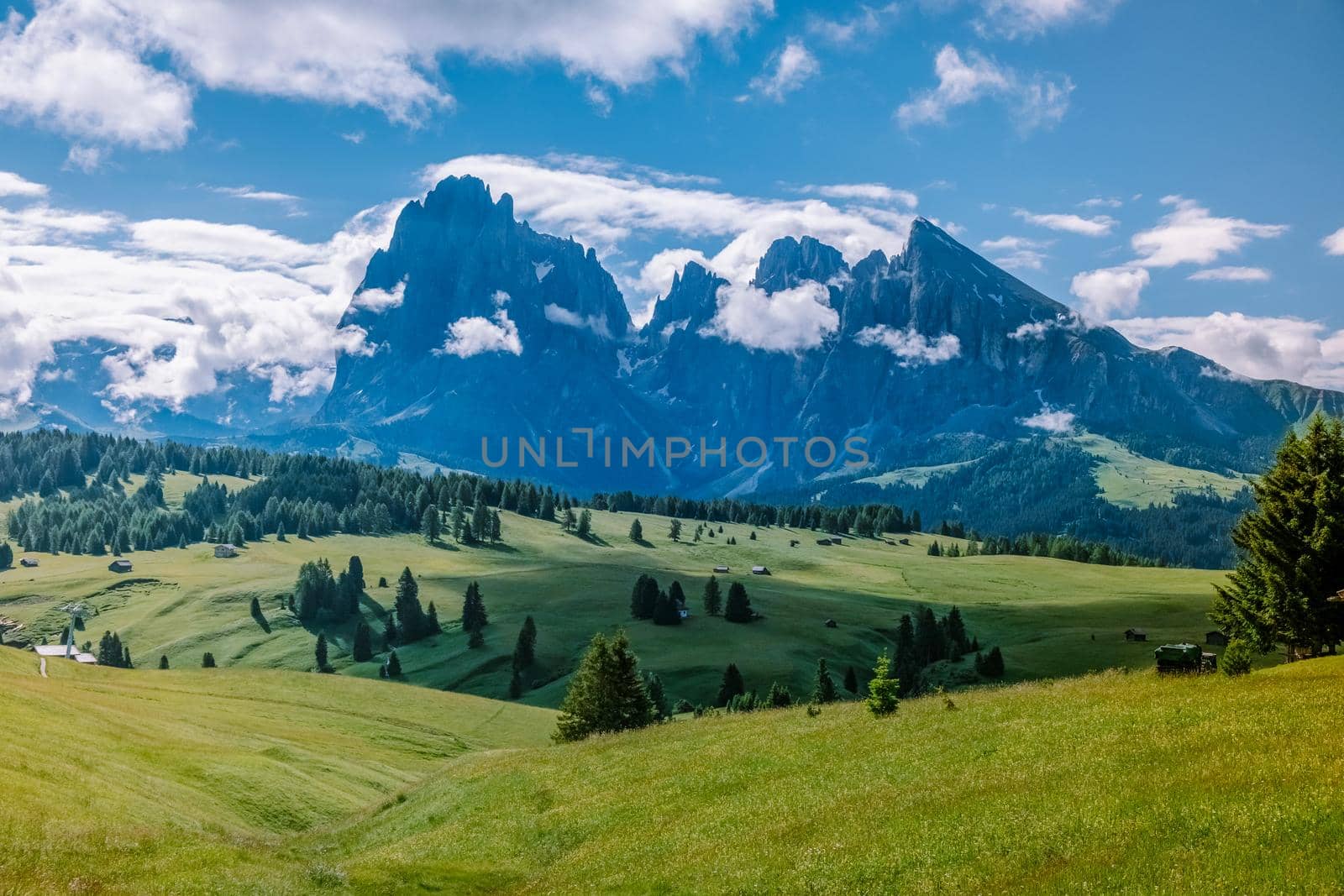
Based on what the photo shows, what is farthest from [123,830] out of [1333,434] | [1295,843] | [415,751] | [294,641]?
[294,641]

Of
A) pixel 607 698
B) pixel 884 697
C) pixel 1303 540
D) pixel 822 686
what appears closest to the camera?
pixel 884 697

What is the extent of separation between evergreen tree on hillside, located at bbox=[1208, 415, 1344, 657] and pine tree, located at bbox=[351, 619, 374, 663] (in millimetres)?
149811

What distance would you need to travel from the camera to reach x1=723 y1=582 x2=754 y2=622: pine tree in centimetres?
17050

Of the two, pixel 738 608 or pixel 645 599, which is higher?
pixel 738 608

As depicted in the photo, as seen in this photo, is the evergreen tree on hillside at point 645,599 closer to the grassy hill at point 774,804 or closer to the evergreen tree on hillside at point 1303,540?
the grassy hill at point 774,804

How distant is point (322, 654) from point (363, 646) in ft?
24.5

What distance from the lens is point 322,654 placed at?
164250 mm

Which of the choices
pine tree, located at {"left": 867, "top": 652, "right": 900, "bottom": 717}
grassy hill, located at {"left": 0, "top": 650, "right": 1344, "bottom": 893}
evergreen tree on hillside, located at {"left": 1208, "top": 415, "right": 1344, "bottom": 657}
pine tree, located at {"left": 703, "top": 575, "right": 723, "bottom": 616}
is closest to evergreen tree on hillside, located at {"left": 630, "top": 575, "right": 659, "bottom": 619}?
pine tree, located at {"left": 703, "top": 575, "right": 723, "bottom": 616}

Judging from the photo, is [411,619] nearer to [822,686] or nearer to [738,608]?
[738,608]

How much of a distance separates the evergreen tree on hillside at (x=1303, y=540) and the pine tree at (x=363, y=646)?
149811 millimetres

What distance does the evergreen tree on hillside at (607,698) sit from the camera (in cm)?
6625

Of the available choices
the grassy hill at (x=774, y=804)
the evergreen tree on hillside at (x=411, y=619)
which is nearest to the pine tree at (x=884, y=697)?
the grassy hill at (x=774, y=804)

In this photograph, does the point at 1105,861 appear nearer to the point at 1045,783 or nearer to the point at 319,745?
the point at 1045,783

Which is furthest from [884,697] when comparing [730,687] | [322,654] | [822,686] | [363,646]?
[363,646]
